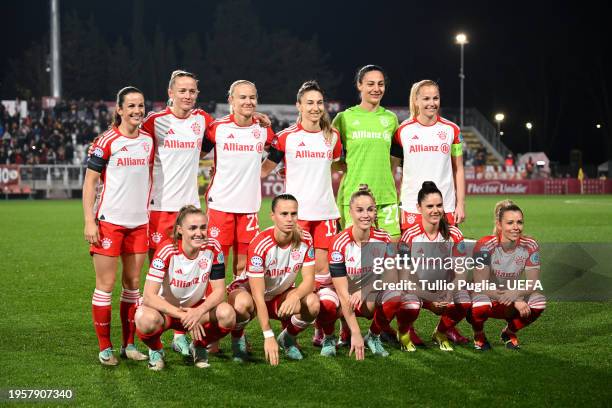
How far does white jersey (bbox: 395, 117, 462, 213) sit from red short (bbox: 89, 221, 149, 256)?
213 centimetres

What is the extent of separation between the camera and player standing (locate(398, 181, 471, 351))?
6.25m

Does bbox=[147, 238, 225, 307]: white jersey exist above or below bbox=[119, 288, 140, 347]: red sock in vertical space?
above

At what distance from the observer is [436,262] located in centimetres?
629

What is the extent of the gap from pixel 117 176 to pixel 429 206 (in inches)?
89.6

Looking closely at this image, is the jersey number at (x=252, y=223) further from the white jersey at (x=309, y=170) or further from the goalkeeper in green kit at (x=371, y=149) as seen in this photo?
the goalkeeper in green kit at (x=371, y=149)

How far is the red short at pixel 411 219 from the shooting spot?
665cm

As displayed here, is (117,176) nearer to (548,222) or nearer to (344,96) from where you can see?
(548,222)

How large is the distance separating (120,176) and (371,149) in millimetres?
2019

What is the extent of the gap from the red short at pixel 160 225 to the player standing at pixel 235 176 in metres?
0.37

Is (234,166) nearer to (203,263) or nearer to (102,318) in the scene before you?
(203,263)

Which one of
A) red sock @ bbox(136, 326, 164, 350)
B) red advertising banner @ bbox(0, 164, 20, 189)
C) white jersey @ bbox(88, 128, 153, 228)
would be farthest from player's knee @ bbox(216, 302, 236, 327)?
red advertising banner @ bbox(0, 164, 20, 189)

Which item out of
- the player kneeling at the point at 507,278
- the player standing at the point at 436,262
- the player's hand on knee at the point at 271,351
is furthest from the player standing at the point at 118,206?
the player kneeling at the point at 507,278

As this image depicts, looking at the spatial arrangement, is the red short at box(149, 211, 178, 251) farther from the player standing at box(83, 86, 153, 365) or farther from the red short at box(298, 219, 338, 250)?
the red short at box(298, 219, 338, 250)

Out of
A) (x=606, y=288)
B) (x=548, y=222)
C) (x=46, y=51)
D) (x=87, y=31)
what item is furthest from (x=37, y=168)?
(x=87, y=31)
